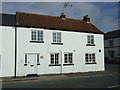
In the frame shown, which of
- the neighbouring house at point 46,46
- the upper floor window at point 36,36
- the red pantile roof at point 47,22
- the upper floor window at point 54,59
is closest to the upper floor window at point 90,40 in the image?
the neighbouring house at point 46,46

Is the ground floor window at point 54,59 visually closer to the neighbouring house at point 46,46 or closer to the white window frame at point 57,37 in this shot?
the neighbouring house at point 46,46

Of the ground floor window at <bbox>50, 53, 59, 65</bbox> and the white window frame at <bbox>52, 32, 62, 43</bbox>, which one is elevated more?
the white window frame at <bbox>52, 32, 62, 43</bbox>

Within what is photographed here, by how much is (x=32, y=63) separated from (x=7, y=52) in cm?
285

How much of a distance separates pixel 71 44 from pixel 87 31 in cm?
304

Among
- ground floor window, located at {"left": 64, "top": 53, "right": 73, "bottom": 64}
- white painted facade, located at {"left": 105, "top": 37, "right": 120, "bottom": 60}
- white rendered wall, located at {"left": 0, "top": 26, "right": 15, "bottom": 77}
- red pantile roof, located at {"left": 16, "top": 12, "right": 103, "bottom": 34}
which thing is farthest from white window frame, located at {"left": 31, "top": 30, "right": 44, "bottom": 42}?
white painted facade, located at {"left": 105, "top": 37, "right": 120, "bottom": 60}

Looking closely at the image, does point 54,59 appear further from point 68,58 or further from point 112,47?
point 112,47

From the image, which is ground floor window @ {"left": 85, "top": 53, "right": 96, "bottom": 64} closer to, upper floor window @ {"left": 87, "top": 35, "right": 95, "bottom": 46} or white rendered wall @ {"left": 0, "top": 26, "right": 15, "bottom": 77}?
upper floor window @ {"left": 87, "top": 35, "right": 95, "bottom": 46}

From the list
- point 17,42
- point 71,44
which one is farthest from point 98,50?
point 17,42

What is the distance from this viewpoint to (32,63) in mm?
15656

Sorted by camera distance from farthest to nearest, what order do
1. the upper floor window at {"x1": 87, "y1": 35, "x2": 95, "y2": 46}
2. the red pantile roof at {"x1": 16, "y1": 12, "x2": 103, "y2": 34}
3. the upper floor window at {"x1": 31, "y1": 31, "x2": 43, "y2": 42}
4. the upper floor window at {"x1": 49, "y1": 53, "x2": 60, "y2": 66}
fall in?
the upper floor window at {"x1": 87, "y1": 35, "x2": 95, "y2": 46} < the upper floor window at {"x1": 49, "y1": 53, "x2": 60, "y2": 66} < the red pantile roof at {"x1": 16, "y1": 12, "x2": 103, "y2": 34} < the upper floor window at {"x1": 31, "y1": 31, "x2": 43, "y2": 42}

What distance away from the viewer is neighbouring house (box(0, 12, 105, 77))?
48.7 feet

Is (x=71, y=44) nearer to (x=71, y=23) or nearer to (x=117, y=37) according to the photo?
(x=71, y=23)

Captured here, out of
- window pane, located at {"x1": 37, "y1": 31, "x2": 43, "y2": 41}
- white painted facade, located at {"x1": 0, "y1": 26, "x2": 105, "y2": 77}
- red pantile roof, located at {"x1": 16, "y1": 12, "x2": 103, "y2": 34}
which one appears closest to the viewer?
white painted facade, located at {"x1": 0, "y1": 26, "x2": 105, "y2": 77}

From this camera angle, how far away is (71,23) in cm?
2019
